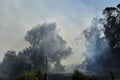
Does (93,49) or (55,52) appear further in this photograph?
(55,52)

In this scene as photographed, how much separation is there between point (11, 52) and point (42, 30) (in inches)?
498

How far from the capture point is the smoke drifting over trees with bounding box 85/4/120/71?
8019cm

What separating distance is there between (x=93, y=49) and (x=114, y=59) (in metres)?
10.5

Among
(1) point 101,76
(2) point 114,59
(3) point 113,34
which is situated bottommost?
(1) point 101,76

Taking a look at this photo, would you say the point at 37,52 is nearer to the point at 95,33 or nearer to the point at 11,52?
the point at 11,52

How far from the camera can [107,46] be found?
8288cm

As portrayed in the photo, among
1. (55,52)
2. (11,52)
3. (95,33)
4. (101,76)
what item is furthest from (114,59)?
(11,52)

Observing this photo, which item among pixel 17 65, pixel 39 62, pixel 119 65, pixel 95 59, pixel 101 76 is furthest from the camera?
pixel 39 62

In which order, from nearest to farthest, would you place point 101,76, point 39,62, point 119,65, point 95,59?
point 101,76 → point 119,65 → point 95,59 → point 39,62

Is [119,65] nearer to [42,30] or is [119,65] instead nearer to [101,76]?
[101,76]

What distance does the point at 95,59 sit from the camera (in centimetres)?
8625

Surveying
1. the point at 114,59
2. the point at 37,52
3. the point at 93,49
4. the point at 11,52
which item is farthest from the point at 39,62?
the point at 114,59

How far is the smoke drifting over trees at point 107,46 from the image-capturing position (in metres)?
80.2

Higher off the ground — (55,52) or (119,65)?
(55,52)
